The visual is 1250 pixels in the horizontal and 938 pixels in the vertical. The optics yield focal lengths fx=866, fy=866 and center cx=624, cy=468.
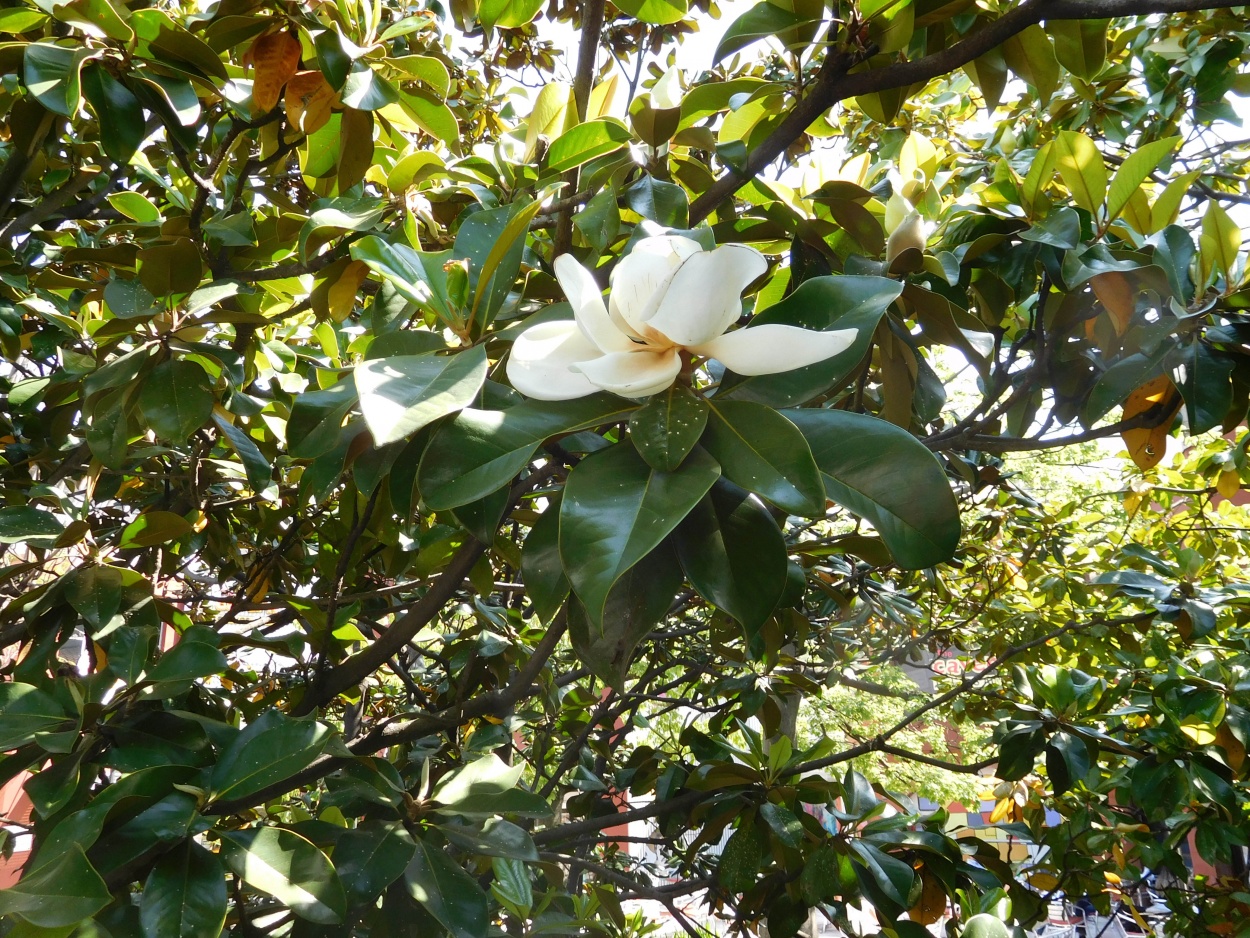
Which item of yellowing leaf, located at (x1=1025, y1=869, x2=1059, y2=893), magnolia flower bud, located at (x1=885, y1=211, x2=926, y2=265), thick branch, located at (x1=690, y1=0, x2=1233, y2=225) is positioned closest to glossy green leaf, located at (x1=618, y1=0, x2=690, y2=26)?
thick branch, located at (x1=690, y1=0, x2=1233, y2=225)

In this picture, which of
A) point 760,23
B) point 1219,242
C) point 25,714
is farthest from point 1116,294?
point 25,714

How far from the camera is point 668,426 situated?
2.47ft

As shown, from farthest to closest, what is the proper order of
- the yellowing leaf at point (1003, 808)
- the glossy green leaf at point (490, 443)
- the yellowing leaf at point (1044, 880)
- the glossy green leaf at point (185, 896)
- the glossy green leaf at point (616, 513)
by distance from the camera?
the yellowing leaf at point (1003, 808) < the yellowing leaf at point (1044, 880) < the glossy green leaf at point (185, 896) < the glossy green leaf at point (490, 443) < the glossy green leaf at point (616, 513)

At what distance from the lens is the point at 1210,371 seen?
1.27m

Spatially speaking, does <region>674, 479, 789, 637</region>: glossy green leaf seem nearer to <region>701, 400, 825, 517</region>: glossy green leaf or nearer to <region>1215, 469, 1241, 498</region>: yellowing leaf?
<region>701, 400, 825, 517</region>: glossy green leaf

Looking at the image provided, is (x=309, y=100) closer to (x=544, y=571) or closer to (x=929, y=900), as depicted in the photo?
(x=544, y=571)

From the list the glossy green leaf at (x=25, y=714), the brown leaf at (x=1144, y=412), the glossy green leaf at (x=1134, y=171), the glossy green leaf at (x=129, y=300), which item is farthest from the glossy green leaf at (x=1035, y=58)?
the glossy green leaf at (x=25, y=714)

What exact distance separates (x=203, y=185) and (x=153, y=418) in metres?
0.39

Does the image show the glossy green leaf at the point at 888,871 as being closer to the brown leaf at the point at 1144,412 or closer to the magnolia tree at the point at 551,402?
the magnolia tree at the point at 551,402

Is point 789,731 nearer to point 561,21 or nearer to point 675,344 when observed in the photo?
point 561,21

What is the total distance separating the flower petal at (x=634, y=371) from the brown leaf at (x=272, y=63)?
3.04ft

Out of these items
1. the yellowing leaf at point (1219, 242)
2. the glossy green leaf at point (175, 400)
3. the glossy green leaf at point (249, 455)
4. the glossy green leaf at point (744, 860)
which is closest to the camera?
the yellowing leaf at point (1219, 242)

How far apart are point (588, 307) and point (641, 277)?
5 centimetres

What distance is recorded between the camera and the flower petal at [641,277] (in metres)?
0.74
